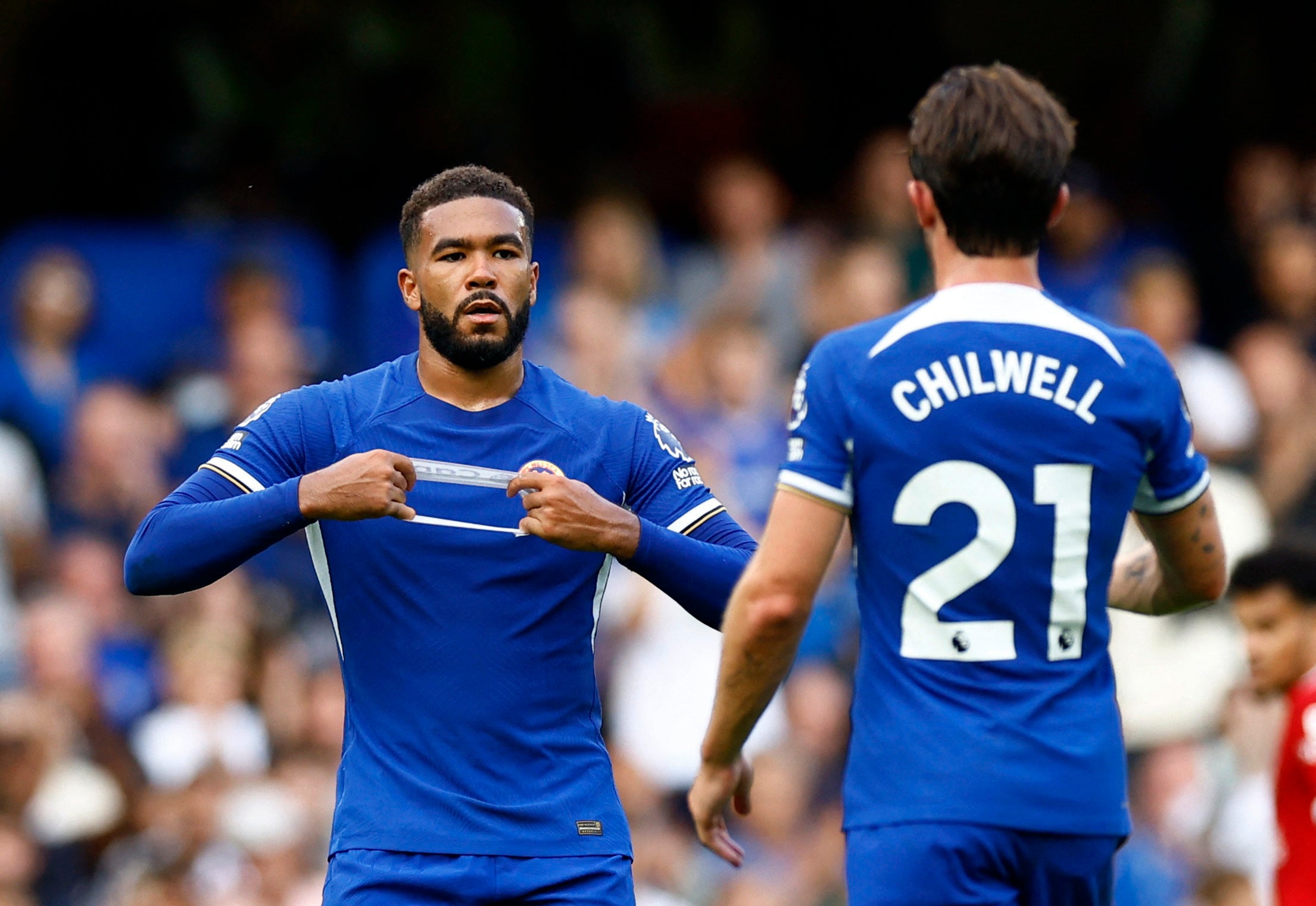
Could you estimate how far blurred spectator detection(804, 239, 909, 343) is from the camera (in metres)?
9.49

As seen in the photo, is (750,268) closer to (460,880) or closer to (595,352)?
(595,352)

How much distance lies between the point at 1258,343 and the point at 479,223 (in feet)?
21.3

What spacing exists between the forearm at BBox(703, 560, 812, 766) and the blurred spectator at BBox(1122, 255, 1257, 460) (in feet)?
20.5

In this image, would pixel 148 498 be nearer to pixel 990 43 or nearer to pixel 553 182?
pixel 553 182

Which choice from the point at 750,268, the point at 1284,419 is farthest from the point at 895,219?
the point at 1284,419

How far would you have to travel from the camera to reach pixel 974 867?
353 centimetres

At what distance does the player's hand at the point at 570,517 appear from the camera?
413 centimetres

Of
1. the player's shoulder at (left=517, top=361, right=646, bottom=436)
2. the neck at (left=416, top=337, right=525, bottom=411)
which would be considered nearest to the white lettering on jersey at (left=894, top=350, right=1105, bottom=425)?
the player's shoulder at (left=517, top=361, right=646, bottom=436)

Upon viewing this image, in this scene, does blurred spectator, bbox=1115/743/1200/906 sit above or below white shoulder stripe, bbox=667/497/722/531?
below

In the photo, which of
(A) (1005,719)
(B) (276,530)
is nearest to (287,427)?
(B) (276,530)

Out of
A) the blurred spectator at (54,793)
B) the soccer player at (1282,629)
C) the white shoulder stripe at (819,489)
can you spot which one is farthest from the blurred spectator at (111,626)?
the white shoulder stripe at (819,489)

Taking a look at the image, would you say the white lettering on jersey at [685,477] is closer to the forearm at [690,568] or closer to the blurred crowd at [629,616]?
the forearm at [690,568]

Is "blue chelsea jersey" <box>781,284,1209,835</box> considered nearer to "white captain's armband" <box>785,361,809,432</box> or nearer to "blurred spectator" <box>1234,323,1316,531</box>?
"white captain's armband" <box>785,361,809,432</box>

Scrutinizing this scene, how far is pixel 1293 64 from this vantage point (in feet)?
38.4
